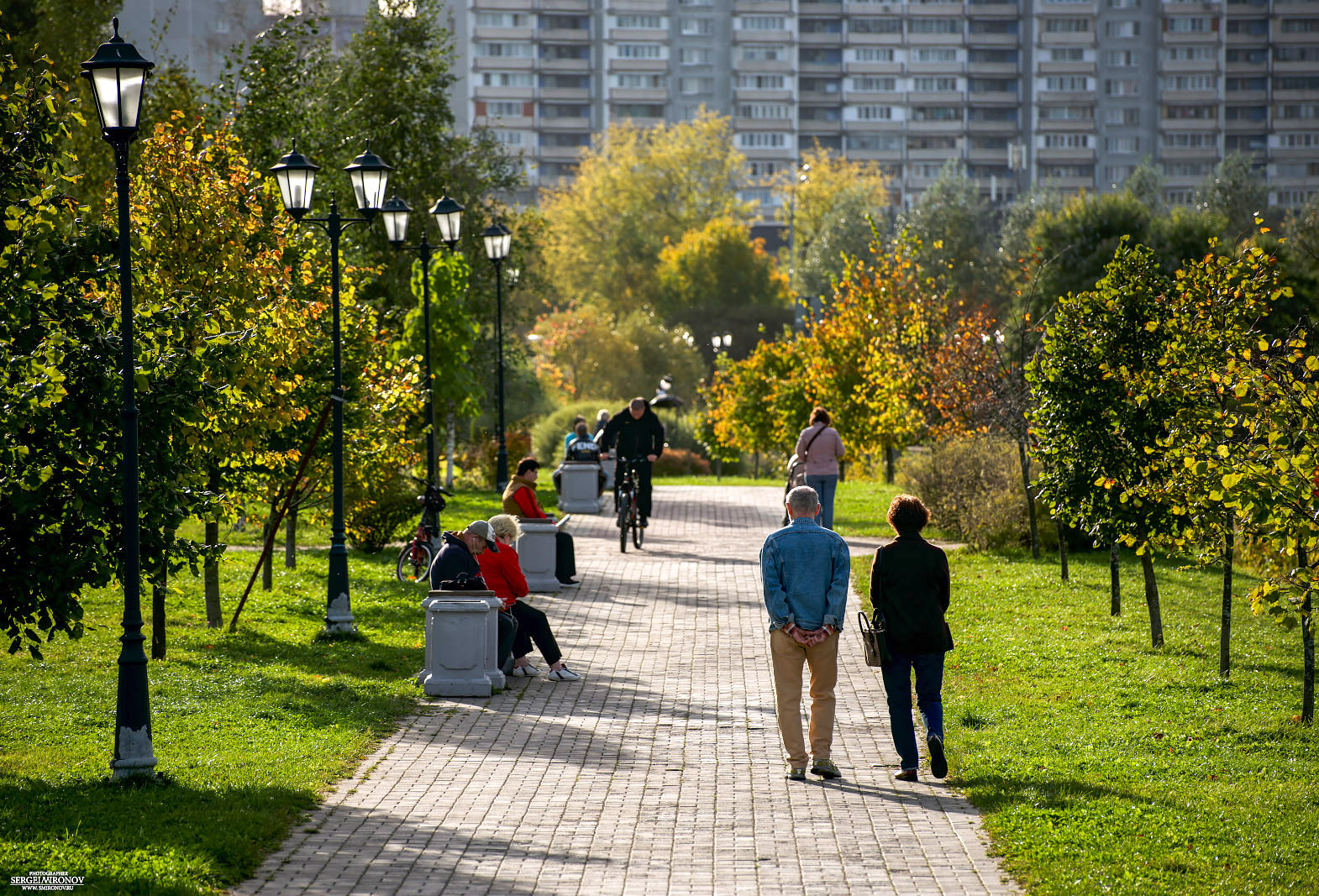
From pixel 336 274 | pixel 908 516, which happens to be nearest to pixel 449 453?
pixel 336 274

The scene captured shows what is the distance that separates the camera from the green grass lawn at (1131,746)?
6910 mm

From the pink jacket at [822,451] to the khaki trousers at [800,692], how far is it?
31.8ft

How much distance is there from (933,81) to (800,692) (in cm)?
11555

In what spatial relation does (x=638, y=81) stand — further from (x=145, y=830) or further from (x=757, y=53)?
(x=145, y=830)

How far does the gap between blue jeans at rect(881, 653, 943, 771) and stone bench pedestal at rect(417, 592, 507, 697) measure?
155 inches

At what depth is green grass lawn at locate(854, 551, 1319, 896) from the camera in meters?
6.91

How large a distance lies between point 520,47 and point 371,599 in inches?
4261

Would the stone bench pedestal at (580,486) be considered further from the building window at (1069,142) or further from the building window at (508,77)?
the building window at (1069,142)

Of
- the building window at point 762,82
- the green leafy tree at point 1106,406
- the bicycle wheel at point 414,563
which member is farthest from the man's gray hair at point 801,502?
the building window at point 762,82

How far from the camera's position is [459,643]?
1152cm

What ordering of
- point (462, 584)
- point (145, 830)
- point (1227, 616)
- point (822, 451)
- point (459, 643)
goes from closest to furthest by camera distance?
point (145, 830) < point (459, 643) < point (462, 584) < point (1227, 616) < point (822, 451)

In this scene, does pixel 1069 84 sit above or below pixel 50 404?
above

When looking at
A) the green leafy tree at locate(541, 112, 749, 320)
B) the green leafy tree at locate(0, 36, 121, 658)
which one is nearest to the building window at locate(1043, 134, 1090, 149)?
the green leafy tree at locate(541, 112, 749, 320)

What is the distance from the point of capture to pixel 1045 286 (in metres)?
42.8
